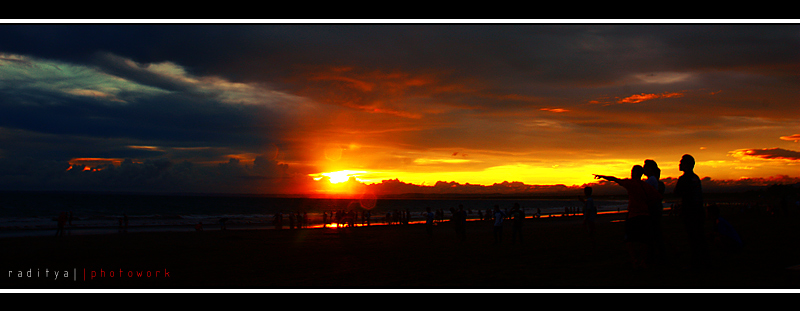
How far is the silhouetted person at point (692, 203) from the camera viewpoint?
716 centimetres

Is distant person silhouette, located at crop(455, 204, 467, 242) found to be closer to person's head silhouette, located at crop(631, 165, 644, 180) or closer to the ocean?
person's head silhouette, located at crop(631, 165, 644, 180)

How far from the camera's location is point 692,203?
7207 millimetres

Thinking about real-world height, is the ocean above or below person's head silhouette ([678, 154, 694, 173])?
below

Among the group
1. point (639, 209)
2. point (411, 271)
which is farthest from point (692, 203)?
point (411, 271)

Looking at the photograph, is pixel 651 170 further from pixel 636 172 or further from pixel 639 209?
pixel 639 209

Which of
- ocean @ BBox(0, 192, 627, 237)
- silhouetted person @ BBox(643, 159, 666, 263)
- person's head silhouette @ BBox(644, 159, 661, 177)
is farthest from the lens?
ocean @ BBox(0, 192, 627, 237)

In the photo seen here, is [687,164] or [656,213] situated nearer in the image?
[687,164]

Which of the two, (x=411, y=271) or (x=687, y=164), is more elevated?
(x=687, y=164)

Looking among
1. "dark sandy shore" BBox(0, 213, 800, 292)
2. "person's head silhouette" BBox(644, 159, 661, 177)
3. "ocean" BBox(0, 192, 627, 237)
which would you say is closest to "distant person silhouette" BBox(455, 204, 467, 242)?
"dark sandy shore" BBox(0, 213, 800, 292)

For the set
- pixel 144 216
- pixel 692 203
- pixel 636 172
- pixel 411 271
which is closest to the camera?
pixel 692 203

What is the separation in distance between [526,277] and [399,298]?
15.1 feet

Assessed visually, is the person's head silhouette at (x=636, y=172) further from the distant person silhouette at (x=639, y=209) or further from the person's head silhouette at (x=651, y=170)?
the person's head silhouette at (x=651, y=170)

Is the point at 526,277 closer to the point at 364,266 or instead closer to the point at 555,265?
the point at 555,265

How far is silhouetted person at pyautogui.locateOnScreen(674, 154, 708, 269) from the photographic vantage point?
7160 millimetres
